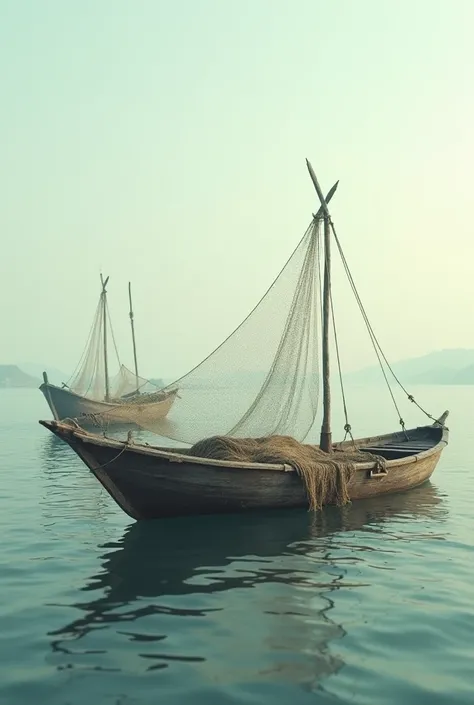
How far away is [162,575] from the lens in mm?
9906

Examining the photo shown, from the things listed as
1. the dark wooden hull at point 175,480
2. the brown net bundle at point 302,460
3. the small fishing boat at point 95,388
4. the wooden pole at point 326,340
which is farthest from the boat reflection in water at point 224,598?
the small fishing boat at point 95,388

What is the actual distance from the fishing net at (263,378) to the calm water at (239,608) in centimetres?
259

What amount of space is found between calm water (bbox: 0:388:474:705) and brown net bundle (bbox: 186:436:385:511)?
0.52 metres

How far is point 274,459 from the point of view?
13.9 m

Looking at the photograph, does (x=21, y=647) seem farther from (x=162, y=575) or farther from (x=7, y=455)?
(x=7, y=455)

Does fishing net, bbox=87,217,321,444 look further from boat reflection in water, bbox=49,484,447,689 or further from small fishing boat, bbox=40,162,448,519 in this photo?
boat reflection in water, bbox=49,484,447,689

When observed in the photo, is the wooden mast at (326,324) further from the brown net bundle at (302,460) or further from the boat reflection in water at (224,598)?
the boat reflection in water at (224,598)

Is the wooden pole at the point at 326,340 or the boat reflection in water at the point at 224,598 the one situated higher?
the wooden pole at the point at 326,340

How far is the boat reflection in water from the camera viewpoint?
22.1 ft

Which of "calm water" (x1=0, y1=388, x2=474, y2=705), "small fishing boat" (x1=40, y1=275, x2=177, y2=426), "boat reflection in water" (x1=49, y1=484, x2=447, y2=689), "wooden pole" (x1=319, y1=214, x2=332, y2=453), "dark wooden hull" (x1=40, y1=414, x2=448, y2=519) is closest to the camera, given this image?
"calm water" (x1=0, y1=388, x2=474, y2=705)

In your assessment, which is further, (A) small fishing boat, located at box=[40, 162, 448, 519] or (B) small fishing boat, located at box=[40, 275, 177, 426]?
(B) small fishing boat, located at box=[40, 275, 177, 426]

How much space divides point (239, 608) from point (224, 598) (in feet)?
1.51

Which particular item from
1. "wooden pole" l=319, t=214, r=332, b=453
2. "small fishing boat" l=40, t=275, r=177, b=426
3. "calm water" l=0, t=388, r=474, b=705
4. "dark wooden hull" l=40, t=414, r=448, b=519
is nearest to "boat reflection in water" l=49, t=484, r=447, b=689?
"calm water" l=0, t=388, r=474, b=705

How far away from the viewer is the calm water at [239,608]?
6223 millimetres
